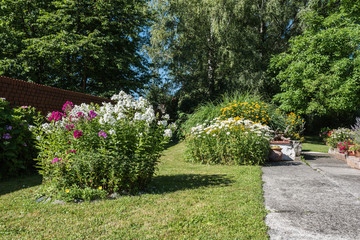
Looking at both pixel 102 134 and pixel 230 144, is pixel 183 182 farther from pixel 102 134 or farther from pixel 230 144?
pixel 230 144

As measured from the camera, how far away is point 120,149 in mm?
3520

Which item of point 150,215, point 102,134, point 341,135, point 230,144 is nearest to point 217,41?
point 341,135

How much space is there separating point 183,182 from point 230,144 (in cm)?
230

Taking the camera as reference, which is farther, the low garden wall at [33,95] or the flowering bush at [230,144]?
the flowering bush at [230,144]

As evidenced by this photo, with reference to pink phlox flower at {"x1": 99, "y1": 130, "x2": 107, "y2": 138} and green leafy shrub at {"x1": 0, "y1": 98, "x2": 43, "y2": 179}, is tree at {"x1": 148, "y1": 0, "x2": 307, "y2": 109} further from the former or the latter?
pink phlox flower at {"x1": 99, "y1": 130, "x2": 107, "y2": 138}

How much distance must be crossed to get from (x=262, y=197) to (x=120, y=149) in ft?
6.97

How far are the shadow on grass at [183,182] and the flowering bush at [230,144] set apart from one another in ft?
4.88

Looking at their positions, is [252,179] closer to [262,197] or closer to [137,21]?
[262,197]

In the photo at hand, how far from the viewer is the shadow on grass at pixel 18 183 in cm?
406

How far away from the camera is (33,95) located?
641 cm

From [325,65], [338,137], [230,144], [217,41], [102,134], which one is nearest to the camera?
[102,134]

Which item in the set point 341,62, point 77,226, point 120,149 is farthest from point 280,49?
point 77,226

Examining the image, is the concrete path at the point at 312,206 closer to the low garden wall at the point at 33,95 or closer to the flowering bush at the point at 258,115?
the flowering bush at the point at 258,115

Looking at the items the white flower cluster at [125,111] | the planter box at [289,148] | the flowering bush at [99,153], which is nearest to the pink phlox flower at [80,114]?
the flowering bush at [99,153]
